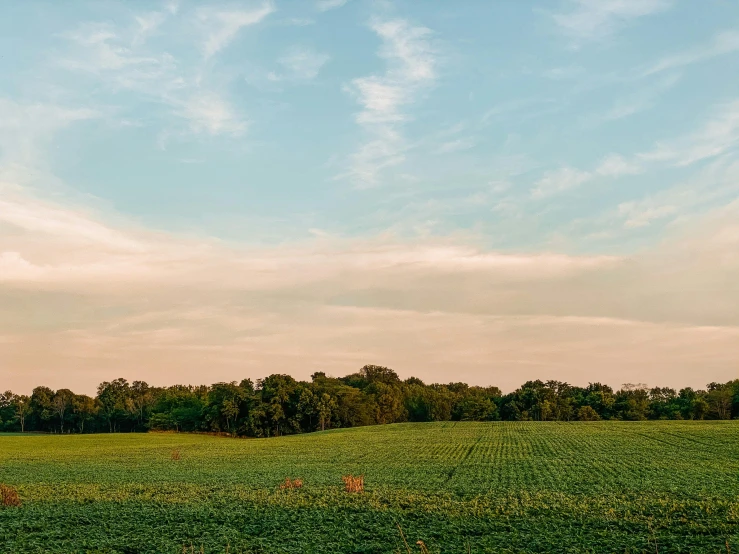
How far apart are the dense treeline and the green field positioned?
245ft

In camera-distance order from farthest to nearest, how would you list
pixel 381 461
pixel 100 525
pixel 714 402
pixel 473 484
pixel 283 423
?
1. pixel 714 402
2. pixel 283 423
3. pixel 381 461
4. pixel 473 484
5. pixel 100 525

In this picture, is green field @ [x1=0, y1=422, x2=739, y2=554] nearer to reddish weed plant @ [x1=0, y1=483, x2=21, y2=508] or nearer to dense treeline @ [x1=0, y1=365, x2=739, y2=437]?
reddish weed plant @ [x1=0, y1=483, x2=21, y2=508]

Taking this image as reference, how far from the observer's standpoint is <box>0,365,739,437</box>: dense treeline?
123m

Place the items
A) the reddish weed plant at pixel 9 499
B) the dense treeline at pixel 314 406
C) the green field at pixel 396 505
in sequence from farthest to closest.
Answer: the dense treeline at pixel 314 406 < the reddish weed plant at pixel 9 499 < the green field at pixel 396 505

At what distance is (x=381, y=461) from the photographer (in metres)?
47.8

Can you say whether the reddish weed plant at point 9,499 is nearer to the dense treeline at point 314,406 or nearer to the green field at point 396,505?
the green field at point 396,505

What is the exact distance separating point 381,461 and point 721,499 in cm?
2730

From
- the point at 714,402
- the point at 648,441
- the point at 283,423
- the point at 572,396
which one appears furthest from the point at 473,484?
the point at 714,402

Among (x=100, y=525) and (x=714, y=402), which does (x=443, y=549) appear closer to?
(x=100, y=525)

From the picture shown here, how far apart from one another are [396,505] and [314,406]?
100m

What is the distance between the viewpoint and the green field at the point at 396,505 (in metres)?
17.9

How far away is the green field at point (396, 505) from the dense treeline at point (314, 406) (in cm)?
7471

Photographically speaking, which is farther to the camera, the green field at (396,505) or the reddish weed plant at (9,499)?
the reddish weed plant at (9,499)

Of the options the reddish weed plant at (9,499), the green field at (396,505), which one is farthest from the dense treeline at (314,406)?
the reddish weed plant at (9,499)
